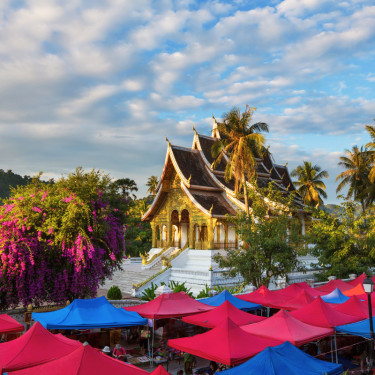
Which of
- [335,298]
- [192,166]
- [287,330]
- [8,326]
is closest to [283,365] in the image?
[287,330]

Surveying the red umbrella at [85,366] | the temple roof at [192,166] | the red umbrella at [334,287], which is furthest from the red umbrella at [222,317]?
the temple roof at [192,166]

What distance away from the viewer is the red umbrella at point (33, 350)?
7.61m

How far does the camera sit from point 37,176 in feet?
49.0

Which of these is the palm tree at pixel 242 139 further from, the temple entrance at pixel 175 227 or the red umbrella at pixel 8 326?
the red umbrella at pixel 8 326

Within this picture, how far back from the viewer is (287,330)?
991cm

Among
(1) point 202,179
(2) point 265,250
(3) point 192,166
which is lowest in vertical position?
(2) point 265,250

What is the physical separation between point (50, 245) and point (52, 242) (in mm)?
126

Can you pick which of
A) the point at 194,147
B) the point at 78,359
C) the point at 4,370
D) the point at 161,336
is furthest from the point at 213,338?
the point at 194,147

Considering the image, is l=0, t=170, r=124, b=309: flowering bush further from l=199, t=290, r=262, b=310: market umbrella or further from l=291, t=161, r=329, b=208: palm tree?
l=291, t=161, r=329, b=208: palm tree

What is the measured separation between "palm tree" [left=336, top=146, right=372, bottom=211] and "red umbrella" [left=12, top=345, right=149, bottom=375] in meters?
36.5

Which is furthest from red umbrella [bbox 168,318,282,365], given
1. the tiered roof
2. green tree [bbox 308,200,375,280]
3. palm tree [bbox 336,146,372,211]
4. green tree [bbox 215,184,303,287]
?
palm tree [bbox 336,146,372,211]

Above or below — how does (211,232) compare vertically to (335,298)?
above

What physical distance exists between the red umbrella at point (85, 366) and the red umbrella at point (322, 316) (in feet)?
20.7

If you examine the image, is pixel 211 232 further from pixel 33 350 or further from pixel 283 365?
pixel 283 365
